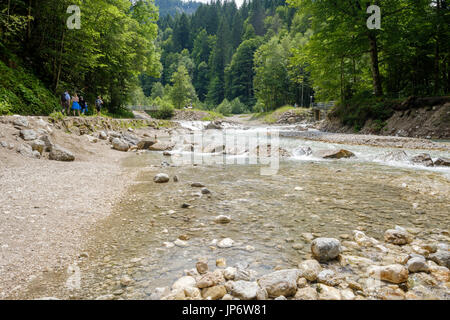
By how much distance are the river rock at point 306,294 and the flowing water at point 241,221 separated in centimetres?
39

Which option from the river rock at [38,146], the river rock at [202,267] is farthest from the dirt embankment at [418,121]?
the river rock at [38,146]

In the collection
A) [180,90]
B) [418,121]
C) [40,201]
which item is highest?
[180,90]

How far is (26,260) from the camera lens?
2295 mm

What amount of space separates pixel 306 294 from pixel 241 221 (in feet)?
5.53

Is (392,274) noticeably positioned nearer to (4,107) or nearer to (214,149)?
(214,149)

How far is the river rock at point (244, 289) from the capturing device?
6.07 ft

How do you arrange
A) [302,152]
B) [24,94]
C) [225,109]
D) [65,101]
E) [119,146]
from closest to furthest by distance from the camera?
1. [302,152]
2. [119,146]
3. [24,94]
4. [65,101]
5. [225,109]

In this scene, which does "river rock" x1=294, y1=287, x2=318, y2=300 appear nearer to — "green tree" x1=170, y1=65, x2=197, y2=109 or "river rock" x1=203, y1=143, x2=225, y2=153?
"river rock" x1=203, y1=143, x2=225, y2=153

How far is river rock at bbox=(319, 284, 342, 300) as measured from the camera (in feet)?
6.18

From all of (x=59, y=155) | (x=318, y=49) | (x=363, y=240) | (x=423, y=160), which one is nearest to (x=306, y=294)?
(x=363, y=240)

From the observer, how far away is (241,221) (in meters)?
3.56

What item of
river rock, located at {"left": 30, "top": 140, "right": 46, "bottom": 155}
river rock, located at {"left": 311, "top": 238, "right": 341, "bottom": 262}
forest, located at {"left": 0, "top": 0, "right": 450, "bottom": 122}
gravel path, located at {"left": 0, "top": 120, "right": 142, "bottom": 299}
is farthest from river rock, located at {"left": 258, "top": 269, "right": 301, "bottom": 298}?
forest, located at {"left": 0, "top": 0, "right": 450, "bottom": 122}

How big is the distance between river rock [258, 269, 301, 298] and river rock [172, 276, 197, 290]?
0.58 metres
